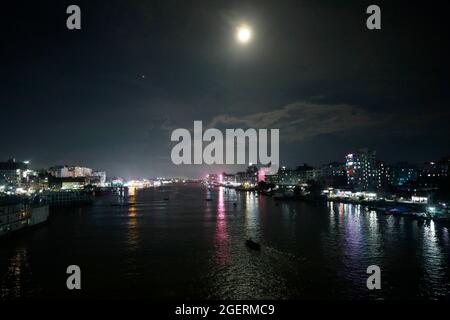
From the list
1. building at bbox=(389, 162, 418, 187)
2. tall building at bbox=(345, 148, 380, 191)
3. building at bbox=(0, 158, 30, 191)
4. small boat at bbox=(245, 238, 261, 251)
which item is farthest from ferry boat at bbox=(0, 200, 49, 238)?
building at bbox=(389, 162, 418, 187)

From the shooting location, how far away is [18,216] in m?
34.2

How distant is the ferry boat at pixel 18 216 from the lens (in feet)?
102

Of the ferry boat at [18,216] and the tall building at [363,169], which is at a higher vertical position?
the tall building at [363,169]

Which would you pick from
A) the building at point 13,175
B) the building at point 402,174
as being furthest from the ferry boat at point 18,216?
the building at point 402,174

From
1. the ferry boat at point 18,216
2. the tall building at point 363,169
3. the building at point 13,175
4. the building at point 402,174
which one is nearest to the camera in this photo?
Result: the ferry boat at point 18,216

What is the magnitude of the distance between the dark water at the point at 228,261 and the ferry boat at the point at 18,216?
3.83 feet

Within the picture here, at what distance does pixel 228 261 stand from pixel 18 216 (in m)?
24.5

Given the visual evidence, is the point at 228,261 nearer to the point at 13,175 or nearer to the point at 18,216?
the point at 18,216

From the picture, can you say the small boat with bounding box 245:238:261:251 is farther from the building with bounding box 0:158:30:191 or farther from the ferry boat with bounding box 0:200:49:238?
the building with bounding box 0:158:30:191

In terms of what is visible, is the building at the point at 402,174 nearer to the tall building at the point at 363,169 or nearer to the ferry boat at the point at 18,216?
the tall building at the point at 363,169

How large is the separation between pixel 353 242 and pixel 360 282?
40.0 ft
